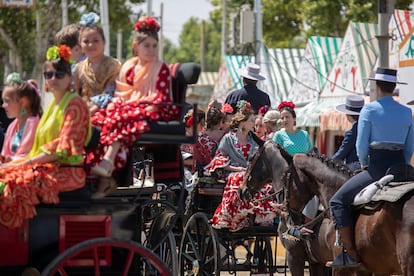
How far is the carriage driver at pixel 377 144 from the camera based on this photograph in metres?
9.42

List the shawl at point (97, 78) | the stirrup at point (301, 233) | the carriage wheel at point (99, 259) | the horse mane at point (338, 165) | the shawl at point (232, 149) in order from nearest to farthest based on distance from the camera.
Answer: the carriage wheel at point (99, 259), the shawl at point (97, 78), the horse mane at point (338, 165), the stirrup at point (301, 233), the shawl at point (232, 149)

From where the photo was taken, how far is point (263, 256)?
12172 mm

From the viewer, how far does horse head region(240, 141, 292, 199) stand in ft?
37.3

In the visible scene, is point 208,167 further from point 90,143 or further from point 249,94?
point 90,143

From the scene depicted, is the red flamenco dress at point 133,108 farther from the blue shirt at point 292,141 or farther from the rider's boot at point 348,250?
the blue shirt at point 292,141

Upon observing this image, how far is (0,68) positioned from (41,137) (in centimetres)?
4530

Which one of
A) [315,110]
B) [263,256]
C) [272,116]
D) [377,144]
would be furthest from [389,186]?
[315,110]

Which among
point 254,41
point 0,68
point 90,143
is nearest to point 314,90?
point 254,41

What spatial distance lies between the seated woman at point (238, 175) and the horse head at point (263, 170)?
0.17 metres

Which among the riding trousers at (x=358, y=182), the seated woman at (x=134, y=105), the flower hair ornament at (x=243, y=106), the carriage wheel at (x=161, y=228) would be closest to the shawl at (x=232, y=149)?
the flower hair ornament at (x=243, y=106)

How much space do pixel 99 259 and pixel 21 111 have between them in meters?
1.18

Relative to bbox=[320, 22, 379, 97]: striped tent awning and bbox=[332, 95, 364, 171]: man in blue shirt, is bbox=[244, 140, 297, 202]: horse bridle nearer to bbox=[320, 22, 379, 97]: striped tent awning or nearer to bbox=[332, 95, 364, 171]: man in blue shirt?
bbox=[332, 95, 364, 171]: man in blue shirt

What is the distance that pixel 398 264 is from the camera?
30.7 ft

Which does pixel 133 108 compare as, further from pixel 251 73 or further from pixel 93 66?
pixel 251 73
